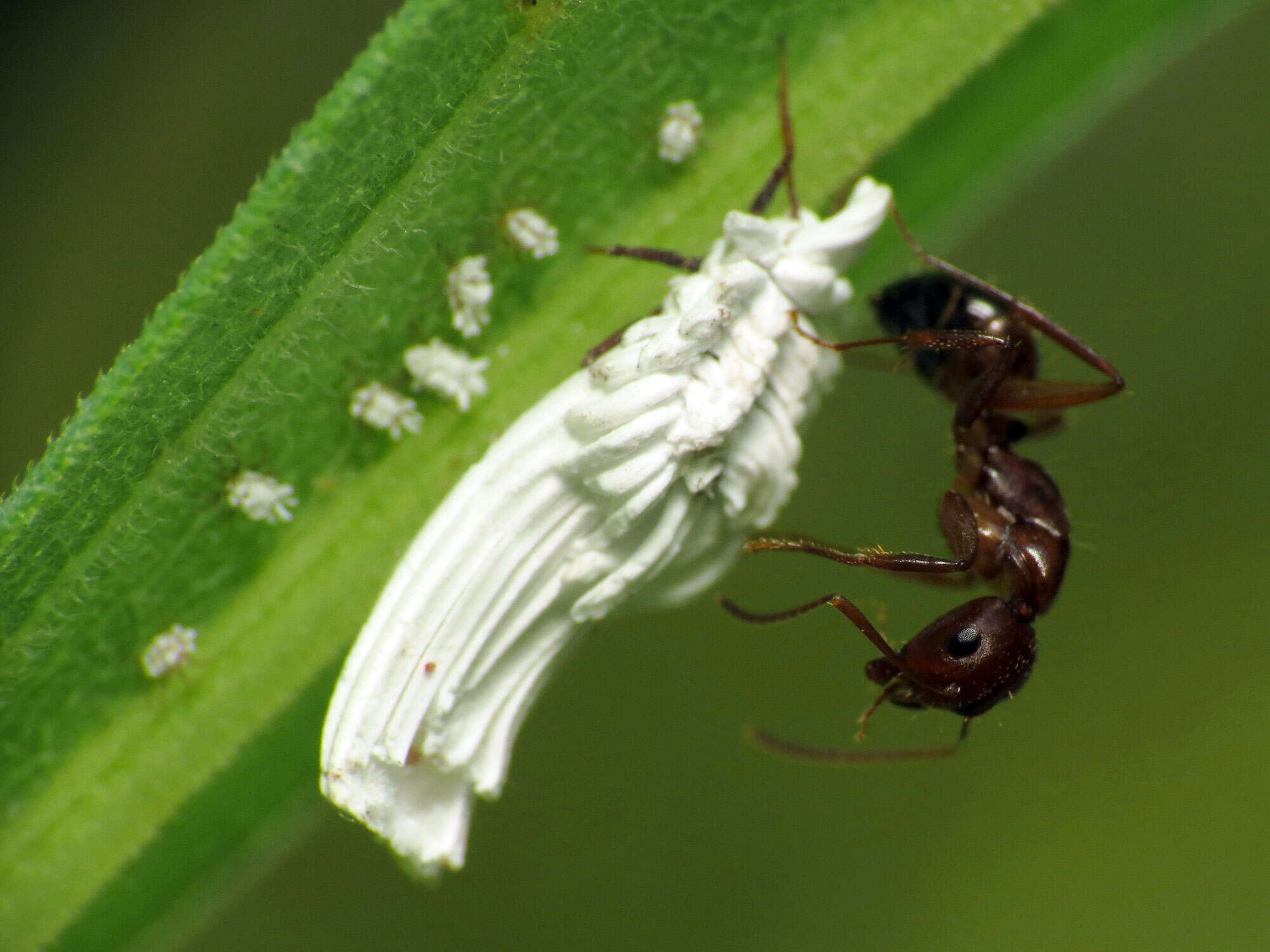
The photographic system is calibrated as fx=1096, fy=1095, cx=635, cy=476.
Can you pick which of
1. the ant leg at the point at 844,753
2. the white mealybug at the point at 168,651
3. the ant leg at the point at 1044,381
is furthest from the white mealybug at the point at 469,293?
the ant leg at the point at 844,753

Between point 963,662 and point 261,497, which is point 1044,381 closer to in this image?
point 963,662

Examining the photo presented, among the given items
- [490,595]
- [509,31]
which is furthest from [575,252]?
[490,595]

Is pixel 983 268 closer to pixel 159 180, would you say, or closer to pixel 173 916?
pixel 159 180

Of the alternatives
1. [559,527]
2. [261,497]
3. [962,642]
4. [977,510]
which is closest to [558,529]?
[559,527]

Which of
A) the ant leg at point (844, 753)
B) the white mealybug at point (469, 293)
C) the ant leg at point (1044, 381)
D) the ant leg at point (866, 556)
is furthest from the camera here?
the ant leg at point (844, 753)

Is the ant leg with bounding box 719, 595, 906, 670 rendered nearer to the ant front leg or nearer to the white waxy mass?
the ant front leg

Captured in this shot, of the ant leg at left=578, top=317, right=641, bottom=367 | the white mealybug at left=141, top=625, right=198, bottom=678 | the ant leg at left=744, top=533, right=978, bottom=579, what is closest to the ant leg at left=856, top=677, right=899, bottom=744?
the ant leg at left=744, top=533, right=978, bottom=579

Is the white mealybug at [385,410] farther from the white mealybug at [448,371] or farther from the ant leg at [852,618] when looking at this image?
the ant leg at [852,618]
